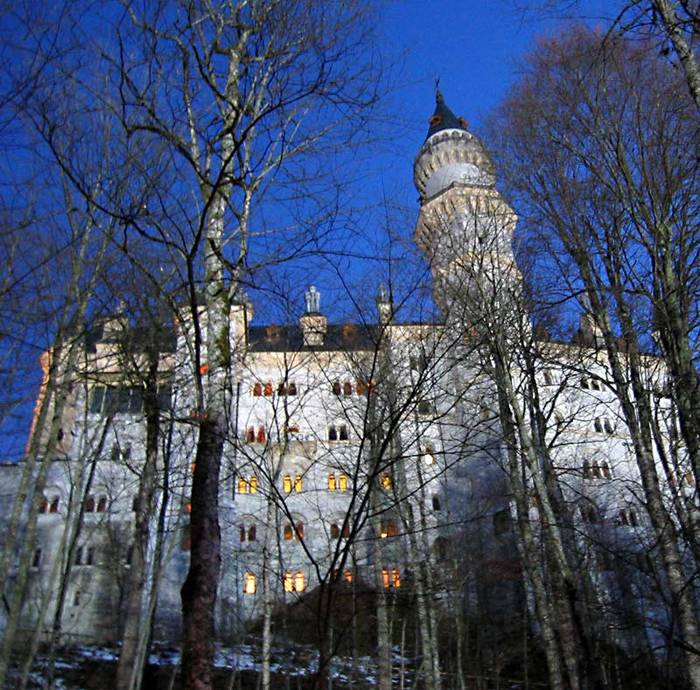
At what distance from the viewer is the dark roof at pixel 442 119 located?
51.5m

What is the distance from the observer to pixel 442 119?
53.6m

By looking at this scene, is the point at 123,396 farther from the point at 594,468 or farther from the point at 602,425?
the point at 602,425

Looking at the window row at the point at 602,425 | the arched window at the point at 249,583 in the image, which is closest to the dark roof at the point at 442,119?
the window row at the point at 602,425

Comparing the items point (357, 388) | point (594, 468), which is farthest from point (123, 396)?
point (594, 468)

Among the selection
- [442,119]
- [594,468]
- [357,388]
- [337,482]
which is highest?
[442,119]

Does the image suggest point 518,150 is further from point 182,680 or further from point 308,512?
point 308,512

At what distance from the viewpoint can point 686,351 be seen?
7.09m

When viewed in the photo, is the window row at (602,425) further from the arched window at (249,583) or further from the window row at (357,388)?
the window row at (357,388)

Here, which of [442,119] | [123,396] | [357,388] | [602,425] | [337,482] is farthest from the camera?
[442,119]

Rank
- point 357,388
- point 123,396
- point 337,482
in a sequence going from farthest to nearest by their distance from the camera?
point 337,482 → point 123,396 → point 357,388

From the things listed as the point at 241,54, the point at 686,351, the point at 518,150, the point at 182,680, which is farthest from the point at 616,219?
the point at 182,680

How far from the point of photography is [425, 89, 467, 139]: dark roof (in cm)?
5152

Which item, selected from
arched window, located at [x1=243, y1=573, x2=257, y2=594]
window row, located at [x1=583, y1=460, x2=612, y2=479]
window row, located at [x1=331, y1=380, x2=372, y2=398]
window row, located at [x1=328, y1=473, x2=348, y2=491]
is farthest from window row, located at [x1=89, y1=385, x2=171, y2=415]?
window row, located at [x1=328, y1=473, x2=348, y2=491]

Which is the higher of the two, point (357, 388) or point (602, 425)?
point (602, 425)
